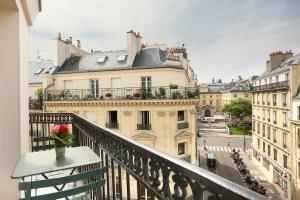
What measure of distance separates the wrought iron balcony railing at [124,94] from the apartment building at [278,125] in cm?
1030

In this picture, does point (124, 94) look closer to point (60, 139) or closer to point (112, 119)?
point (112, 119)

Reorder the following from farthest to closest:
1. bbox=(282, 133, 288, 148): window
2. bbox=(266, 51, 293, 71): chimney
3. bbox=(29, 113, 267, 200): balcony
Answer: bbox=(266, 51, 293, 71): chimney
bbox=(282, 133, 288, 148): window
bbox=(29, 113, 267, 200): balcony

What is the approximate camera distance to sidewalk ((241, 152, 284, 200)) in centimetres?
2034

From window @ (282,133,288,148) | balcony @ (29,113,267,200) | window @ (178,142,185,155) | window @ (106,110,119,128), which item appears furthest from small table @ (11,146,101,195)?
window @ (282,133,288,148)

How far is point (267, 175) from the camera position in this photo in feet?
81.3

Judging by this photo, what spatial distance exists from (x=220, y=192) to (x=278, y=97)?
26.4 m

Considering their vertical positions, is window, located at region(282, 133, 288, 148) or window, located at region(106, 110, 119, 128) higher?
window, located at region(106, 110, 119, 128)

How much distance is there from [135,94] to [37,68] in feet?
49.3

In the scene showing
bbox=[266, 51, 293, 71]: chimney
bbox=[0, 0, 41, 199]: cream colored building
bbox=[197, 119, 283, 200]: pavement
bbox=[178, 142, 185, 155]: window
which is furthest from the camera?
bbox=[266, 51, 293, 71]: chimney

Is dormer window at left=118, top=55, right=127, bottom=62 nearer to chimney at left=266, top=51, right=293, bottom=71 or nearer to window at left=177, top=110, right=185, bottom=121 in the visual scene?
window at left=177, top=110, right=185, bottom=121

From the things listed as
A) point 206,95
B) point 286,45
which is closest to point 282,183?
point 286,45

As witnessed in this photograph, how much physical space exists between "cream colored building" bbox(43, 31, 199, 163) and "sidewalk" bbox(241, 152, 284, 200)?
9.69 metres

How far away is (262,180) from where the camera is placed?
78.8 ft

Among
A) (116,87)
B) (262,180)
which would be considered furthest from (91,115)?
(262,180)
